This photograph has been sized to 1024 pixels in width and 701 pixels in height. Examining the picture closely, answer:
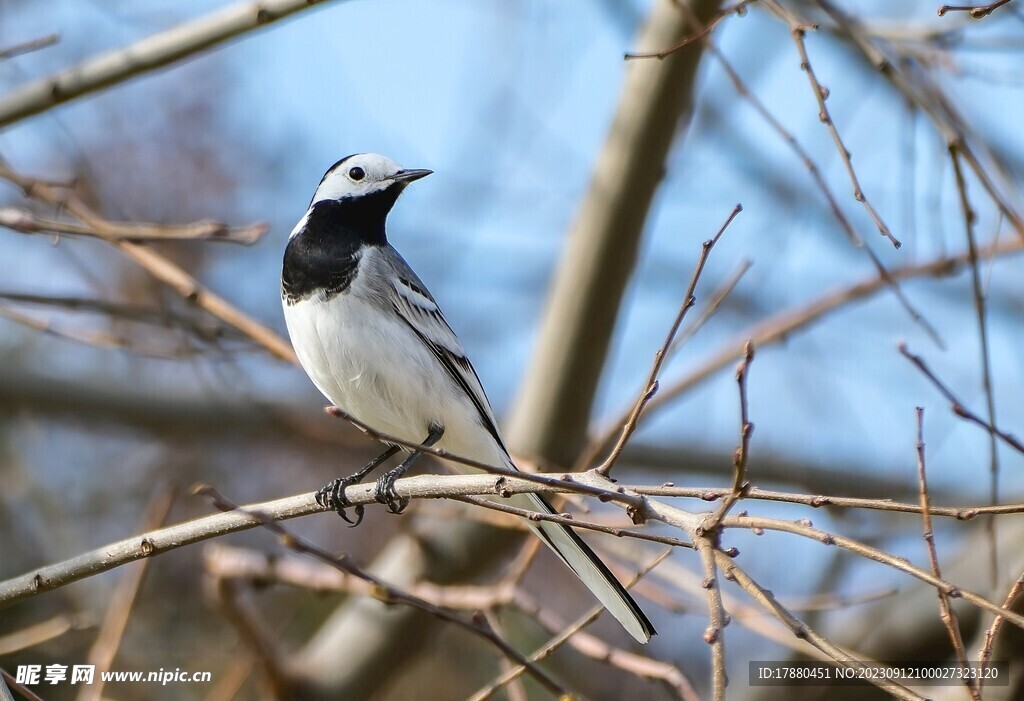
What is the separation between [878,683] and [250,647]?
3069mm

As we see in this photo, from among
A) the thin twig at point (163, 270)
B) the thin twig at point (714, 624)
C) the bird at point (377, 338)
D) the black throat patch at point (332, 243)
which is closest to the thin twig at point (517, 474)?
the thin twig at point (714, 624)

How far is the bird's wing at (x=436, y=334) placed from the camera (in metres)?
4.53

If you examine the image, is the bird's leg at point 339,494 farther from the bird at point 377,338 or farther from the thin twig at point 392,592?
the thin twig at point 392,592

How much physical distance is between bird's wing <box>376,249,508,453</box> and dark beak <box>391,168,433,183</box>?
373 millimetres

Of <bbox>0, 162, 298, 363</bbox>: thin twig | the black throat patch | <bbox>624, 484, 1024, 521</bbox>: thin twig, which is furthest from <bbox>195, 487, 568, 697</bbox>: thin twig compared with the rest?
the black throat patch

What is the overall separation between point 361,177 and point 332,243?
20.5 inches

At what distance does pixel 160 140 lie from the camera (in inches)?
Result: 343

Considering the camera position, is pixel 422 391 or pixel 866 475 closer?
pixel 422 391

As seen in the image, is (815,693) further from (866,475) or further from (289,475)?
(289,475)

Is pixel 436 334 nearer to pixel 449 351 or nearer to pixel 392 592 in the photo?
pixel 449 351

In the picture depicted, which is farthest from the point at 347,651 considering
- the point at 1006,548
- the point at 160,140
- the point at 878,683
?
the point at 160,140

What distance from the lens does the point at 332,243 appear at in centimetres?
458

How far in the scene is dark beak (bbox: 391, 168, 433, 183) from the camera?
479cm

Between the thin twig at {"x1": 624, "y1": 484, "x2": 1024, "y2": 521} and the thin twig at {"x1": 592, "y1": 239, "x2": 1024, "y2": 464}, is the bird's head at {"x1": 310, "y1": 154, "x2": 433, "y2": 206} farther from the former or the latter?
the thin twig at {"x1": 624, "y1": 484, "x2": 1024, "y2": 521}
